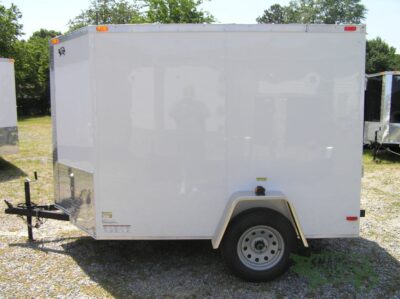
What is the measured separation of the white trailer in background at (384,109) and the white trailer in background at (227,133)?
9036 millimetres

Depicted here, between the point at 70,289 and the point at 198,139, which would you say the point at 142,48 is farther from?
A: the point at 70,289

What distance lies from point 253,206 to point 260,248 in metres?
0.47

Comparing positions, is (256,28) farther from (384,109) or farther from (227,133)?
(384,109)

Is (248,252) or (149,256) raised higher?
(248,252)

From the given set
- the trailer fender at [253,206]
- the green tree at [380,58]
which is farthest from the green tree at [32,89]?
the green tree at [380,58]

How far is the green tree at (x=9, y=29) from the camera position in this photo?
1044 inches

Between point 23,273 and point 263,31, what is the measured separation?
3.79 m

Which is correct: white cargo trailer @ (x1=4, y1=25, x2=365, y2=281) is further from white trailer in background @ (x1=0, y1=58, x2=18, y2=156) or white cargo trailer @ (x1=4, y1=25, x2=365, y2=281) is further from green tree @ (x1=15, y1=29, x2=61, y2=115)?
green tree @ (x1=15, y1=29, x2=61, y2=115)

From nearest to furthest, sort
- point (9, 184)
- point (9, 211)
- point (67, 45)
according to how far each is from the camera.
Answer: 1. point (67, 45)
2. point (9, 211)
3. point (9, 184)

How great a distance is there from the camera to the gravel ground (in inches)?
165

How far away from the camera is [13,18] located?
90.5 feet

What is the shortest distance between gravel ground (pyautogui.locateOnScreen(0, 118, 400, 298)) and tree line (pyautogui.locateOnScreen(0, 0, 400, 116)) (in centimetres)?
721

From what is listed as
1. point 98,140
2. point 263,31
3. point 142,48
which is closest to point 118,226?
point 98,140

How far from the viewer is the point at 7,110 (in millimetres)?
9914
